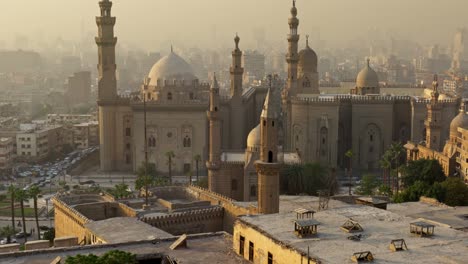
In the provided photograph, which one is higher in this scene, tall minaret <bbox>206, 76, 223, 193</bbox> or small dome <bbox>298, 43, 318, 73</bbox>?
small dome <bbox>298, 43, 318, 73</bbox>

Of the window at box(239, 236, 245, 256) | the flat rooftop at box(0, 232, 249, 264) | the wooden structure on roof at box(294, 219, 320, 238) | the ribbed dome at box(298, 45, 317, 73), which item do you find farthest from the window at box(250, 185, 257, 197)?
the ribbed dome at box(298, 45, 317, 73)

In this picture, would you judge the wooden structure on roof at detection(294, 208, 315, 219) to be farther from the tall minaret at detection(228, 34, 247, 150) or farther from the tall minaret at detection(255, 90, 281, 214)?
the tall minaret at detection(228, 34, 247, 150)

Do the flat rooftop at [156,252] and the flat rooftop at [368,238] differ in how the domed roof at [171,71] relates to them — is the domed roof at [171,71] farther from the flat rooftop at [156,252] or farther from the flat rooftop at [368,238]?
the flat rooftop at [368,238]

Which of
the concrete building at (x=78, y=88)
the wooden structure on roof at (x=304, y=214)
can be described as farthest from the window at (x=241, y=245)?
the concrete building at (x=78, y=88)

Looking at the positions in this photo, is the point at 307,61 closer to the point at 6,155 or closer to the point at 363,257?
the point at 6,155

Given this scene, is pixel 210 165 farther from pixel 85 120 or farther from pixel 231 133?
pixel 85 120

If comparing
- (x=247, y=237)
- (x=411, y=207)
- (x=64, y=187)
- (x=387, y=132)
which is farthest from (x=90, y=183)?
(x=247, y=237)
